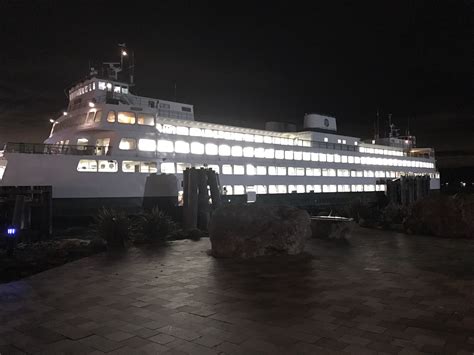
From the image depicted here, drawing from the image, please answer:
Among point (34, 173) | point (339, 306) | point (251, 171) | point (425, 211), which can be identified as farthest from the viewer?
point (251, 171)

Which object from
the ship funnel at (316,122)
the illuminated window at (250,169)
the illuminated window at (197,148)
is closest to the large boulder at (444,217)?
the illuminated window at (197,148)

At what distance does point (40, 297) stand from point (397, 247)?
347 inches

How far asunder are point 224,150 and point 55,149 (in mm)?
13935

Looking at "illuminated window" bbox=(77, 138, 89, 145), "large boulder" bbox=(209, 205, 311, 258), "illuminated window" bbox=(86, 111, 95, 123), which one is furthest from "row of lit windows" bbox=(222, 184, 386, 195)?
"large boulder" bbox=(209, 205, 311, 258)

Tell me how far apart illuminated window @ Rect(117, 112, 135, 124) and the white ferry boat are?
0.07m

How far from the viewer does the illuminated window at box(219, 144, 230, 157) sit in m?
32.4

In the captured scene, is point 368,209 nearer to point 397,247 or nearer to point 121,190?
point 397,247

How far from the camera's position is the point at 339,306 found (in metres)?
5.26

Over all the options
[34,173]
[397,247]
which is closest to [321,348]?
[397,247]

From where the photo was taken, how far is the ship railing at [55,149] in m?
21.5

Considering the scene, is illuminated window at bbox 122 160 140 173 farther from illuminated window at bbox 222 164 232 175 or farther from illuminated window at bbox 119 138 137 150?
illuminated window at bbox 222 164 232 175

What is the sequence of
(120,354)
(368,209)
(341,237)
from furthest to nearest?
(368,209) < (341,237) < (120,354)

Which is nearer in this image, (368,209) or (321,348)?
(321,348)

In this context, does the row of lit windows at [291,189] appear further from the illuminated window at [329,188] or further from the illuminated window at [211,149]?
→ the illuminated window at [211,149]
